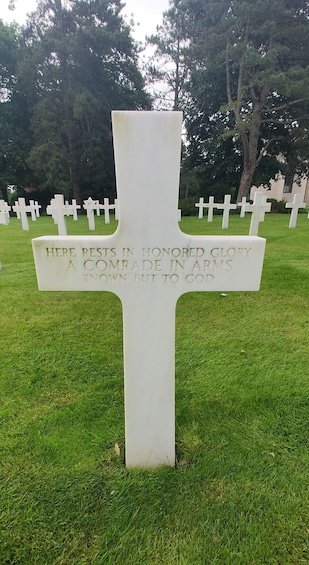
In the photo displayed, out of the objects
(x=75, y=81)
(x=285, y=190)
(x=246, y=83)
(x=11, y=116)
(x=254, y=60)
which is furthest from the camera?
(x=285, y=190)

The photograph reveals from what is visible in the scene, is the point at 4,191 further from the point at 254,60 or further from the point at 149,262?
the point at 149,262

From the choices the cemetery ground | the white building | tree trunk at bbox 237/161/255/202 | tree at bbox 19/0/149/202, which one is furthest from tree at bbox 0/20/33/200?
the white building

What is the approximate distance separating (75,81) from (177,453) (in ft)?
73.5

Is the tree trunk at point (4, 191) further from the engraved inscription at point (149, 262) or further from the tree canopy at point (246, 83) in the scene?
the engraved inscription at point (149, 262)

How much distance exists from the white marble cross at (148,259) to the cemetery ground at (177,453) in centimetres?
39

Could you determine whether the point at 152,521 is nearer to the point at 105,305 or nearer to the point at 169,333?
the point at 169,333

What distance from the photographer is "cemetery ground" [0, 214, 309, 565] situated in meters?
1.17

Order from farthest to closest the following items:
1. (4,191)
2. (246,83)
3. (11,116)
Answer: (4,191) < (11,116) < (246,83)

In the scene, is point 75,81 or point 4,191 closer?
point 75,81

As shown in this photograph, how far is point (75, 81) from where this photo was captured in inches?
730

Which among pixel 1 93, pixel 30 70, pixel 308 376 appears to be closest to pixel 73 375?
pixel 308 376

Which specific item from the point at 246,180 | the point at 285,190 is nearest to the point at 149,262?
the point at 246,180

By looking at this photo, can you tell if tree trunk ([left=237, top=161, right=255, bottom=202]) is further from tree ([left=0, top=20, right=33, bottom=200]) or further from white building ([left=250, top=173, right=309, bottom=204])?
white building ([left=250, top=173, right=309, bottom=204])

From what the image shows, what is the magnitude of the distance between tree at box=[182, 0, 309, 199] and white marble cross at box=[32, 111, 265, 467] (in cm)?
1775
